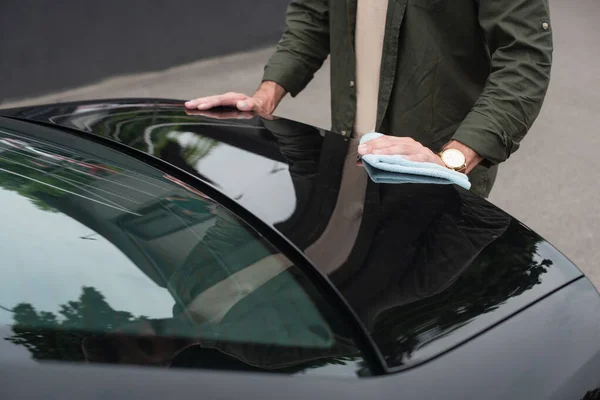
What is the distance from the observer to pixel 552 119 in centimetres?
504

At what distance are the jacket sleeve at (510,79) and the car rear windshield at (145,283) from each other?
785 mm

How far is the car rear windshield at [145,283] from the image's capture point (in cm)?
93

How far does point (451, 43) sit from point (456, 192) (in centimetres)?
65

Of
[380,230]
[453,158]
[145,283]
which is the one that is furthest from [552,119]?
[145,283]

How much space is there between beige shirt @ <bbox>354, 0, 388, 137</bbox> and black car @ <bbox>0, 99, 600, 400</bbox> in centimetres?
72

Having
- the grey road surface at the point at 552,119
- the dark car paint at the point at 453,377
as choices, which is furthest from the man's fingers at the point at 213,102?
the grey road surface at the point at 552,119

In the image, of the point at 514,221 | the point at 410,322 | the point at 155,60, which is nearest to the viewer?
the point at 410,322

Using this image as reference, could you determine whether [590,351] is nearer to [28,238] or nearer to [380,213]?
[380,213]

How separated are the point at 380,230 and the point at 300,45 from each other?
47.1 inches

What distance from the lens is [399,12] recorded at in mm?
1911

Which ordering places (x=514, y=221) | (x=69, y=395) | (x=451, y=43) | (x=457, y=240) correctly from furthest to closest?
(x=451, y=43) → (x=514, y=221) → (x=457, y=240) → (x=69, y=395)

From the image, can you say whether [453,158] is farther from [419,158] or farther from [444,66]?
[444,66]

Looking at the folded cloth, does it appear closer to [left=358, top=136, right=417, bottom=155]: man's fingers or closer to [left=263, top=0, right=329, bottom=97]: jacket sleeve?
[left=358, top=136, right=417, bottom=155]: man's fingers

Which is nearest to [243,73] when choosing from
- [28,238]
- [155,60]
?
[155,60]
